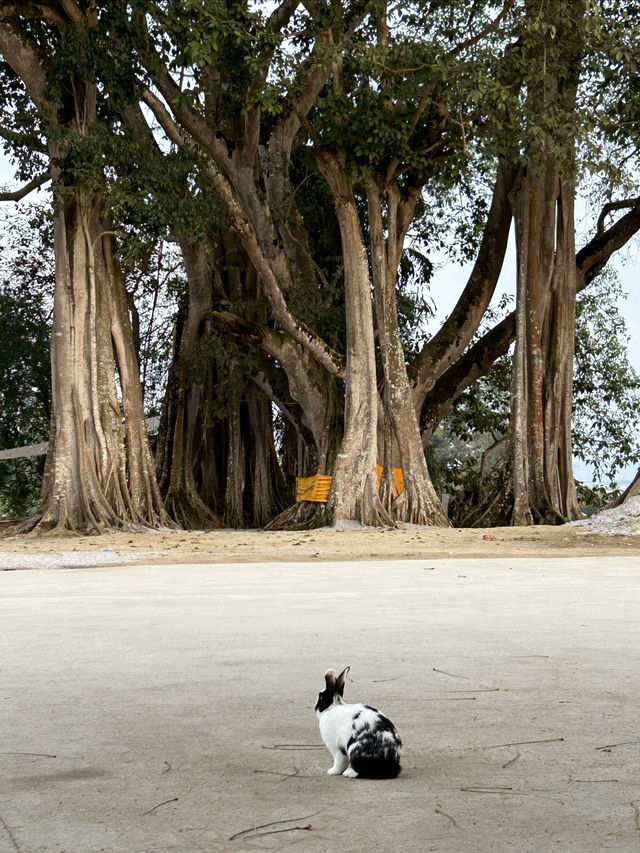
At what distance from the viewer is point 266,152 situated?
666 inches

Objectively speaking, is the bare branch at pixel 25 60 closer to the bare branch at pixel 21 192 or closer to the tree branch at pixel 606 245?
the bare branch at pixel 21 192

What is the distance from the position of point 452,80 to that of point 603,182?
253 centimetres

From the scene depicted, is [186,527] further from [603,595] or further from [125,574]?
[603,595]

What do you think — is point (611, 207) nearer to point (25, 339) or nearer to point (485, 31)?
point (485, 31)

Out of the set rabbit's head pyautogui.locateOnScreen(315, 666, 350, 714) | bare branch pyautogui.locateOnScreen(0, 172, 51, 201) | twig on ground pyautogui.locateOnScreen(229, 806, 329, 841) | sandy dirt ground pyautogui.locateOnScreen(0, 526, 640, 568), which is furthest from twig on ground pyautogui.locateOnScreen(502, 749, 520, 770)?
bare branch pyautogui.locateOnScreen(0, 172, 51, 201)

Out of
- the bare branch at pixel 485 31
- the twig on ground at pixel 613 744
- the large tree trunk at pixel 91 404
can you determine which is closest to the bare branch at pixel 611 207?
the bare branch at pixel 485 31

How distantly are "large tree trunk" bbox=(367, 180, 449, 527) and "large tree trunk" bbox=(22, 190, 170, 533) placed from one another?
3.33 meters

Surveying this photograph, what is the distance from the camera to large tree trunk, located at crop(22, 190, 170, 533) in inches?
528

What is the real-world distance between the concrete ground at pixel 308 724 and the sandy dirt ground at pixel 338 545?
14.7 feet

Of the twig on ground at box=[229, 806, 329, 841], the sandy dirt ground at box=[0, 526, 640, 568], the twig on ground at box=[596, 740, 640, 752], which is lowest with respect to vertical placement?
the twig on ground at box=[229, 806, 329, 841]

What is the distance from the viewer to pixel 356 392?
14352 millimetres

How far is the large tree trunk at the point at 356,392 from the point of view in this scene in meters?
14.0

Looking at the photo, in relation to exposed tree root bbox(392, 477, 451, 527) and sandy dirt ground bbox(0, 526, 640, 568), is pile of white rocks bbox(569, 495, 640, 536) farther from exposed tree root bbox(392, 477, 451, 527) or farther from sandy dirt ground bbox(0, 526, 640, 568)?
exposed tree root bbox(392, 477, 451, 527)

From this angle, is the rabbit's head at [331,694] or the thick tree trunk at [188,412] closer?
the rabbit's head at [331,694]
